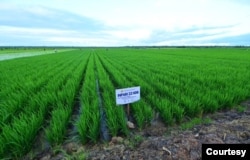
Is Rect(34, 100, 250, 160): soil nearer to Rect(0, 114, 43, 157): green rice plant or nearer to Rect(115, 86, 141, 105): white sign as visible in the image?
Rect(0, 114, 43, 157): green rice plant

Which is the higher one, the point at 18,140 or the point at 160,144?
the point at 18,140

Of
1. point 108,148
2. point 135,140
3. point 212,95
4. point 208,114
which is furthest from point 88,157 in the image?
point 212,95

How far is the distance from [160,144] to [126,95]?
37.5 inches

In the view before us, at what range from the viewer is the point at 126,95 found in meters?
3.10

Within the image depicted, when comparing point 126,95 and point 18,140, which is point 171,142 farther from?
point 18,140

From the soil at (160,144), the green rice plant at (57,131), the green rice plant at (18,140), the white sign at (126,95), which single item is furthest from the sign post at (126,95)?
the green rice plant at (18,140)

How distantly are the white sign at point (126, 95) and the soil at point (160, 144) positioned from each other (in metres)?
0.47

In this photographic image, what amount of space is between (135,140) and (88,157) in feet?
2.12

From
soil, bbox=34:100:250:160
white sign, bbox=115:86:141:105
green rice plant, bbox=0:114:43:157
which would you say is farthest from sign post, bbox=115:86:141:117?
green rice plant, bbox=0:114:43:157

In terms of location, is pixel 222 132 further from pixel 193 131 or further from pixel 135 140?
pixel 135 140

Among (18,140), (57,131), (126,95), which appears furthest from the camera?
(126,95)

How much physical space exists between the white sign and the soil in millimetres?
471

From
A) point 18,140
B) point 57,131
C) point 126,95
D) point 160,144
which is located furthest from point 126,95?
point 18,140

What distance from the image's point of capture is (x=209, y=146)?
7.40 feet
